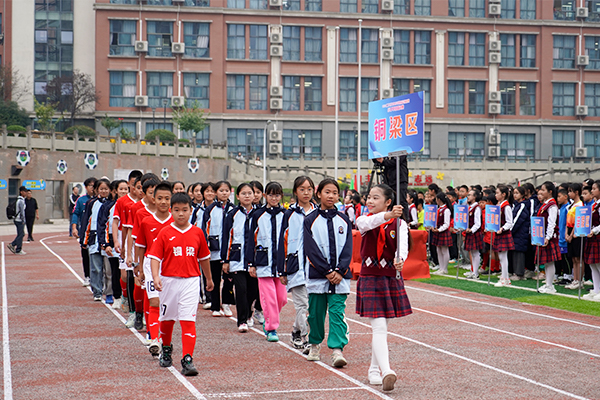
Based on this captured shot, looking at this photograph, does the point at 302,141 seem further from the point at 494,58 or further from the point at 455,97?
the point at 494,58

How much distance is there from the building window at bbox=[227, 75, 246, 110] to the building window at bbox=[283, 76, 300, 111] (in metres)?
3.53

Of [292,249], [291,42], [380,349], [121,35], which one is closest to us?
[380,349]

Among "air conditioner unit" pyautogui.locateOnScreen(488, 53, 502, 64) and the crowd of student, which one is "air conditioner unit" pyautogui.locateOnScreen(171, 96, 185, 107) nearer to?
"air conditioner unit" pyautogui.locateOnScreen(488, 53, 502, 64)

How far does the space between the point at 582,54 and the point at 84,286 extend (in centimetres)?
5786

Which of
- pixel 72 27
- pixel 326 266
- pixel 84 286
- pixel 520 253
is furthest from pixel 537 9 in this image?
pixel 326 266

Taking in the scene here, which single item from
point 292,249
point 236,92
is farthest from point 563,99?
point 292,249

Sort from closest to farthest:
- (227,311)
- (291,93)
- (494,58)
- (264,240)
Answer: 1. (264,240)
2. (227,311)
3. (291,93)
4. (494,58)

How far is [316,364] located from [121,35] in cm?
5594

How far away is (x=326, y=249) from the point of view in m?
7.57

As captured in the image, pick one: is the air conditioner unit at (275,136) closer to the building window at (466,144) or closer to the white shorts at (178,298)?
the building window at (466,144)

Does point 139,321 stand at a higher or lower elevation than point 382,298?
lower

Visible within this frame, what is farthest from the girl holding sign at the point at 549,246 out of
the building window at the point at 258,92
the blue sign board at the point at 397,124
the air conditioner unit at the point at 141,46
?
the air conditioner unit at the point at 141,46

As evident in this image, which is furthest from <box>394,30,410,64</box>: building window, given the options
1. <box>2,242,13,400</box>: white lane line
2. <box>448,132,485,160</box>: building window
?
<box>2,242,13,400</box>: white lane line

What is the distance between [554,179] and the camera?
55719 millimetres
